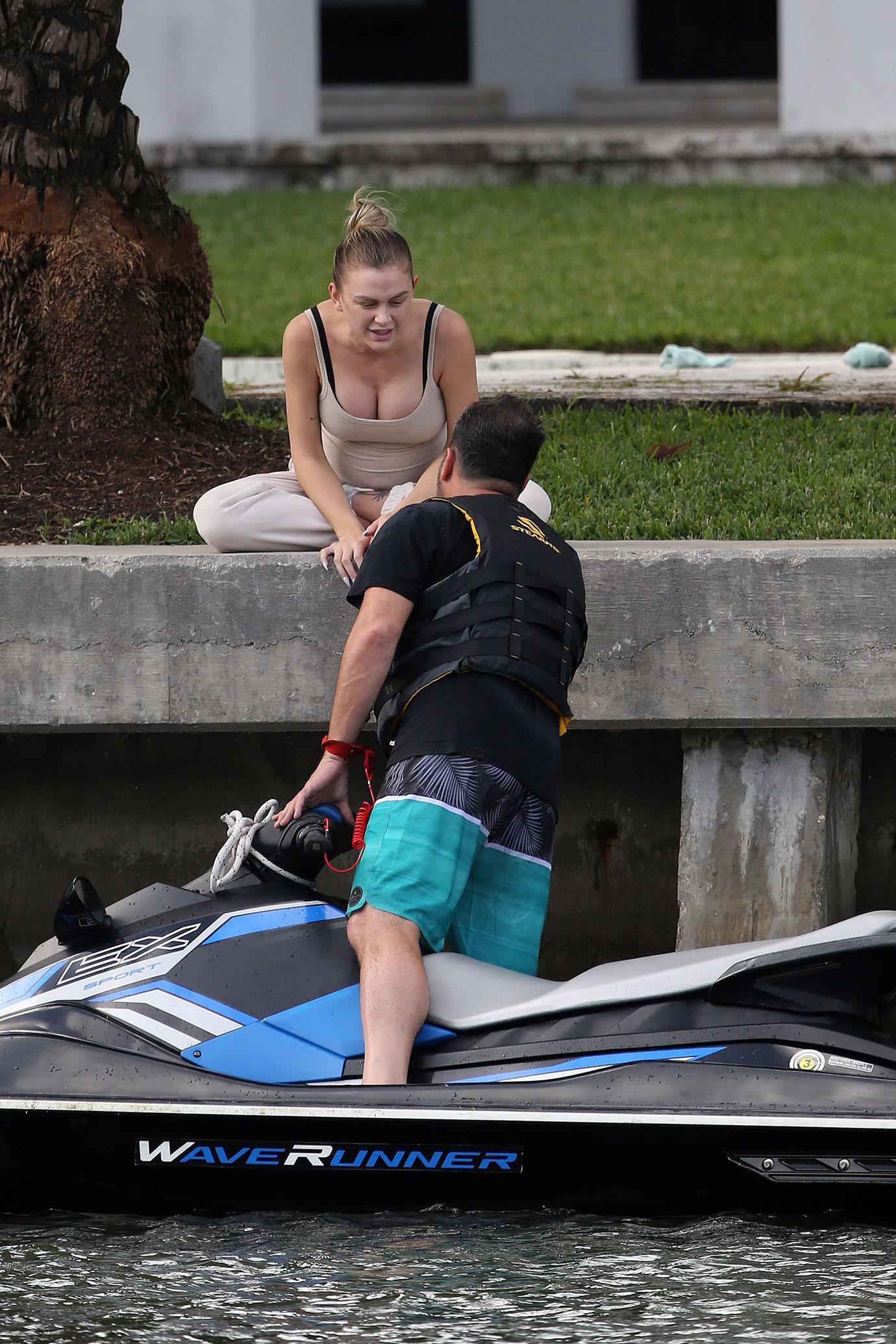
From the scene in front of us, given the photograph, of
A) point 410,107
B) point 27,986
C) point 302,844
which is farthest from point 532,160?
point 27,986

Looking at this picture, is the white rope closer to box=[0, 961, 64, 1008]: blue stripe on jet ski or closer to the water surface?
box=[0, 961, 64, 1008]: blue stripe on jet ski

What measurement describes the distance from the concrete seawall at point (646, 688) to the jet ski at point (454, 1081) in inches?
41.8

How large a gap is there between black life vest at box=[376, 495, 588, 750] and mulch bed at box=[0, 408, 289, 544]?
196 cm

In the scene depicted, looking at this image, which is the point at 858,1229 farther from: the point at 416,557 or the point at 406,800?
the point at 416,557

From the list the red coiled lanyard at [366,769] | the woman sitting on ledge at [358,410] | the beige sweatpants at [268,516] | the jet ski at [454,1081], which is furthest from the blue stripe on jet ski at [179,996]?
the beige sweatpants at [268,516]

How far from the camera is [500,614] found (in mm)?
3859

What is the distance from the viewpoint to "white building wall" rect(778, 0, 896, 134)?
15523mm

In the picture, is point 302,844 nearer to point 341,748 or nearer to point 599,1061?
point 341,748

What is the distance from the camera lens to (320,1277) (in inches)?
139

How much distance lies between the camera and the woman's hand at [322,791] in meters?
3.92

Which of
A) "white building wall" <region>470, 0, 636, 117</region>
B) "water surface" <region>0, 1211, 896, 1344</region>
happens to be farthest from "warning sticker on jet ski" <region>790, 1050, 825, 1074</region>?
"white building wall" <region>470, 0, 636, 117</region>

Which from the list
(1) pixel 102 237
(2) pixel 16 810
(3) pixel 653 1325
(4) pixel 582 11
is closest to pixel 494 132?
(4) pixel 582 11

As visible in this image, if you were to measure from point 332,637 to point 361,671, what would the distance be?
0.97 meters

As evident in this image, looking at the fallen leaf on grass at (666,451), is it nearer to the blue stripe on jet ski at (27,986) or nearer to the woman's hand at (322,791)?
the woman's hand at (322,791)
